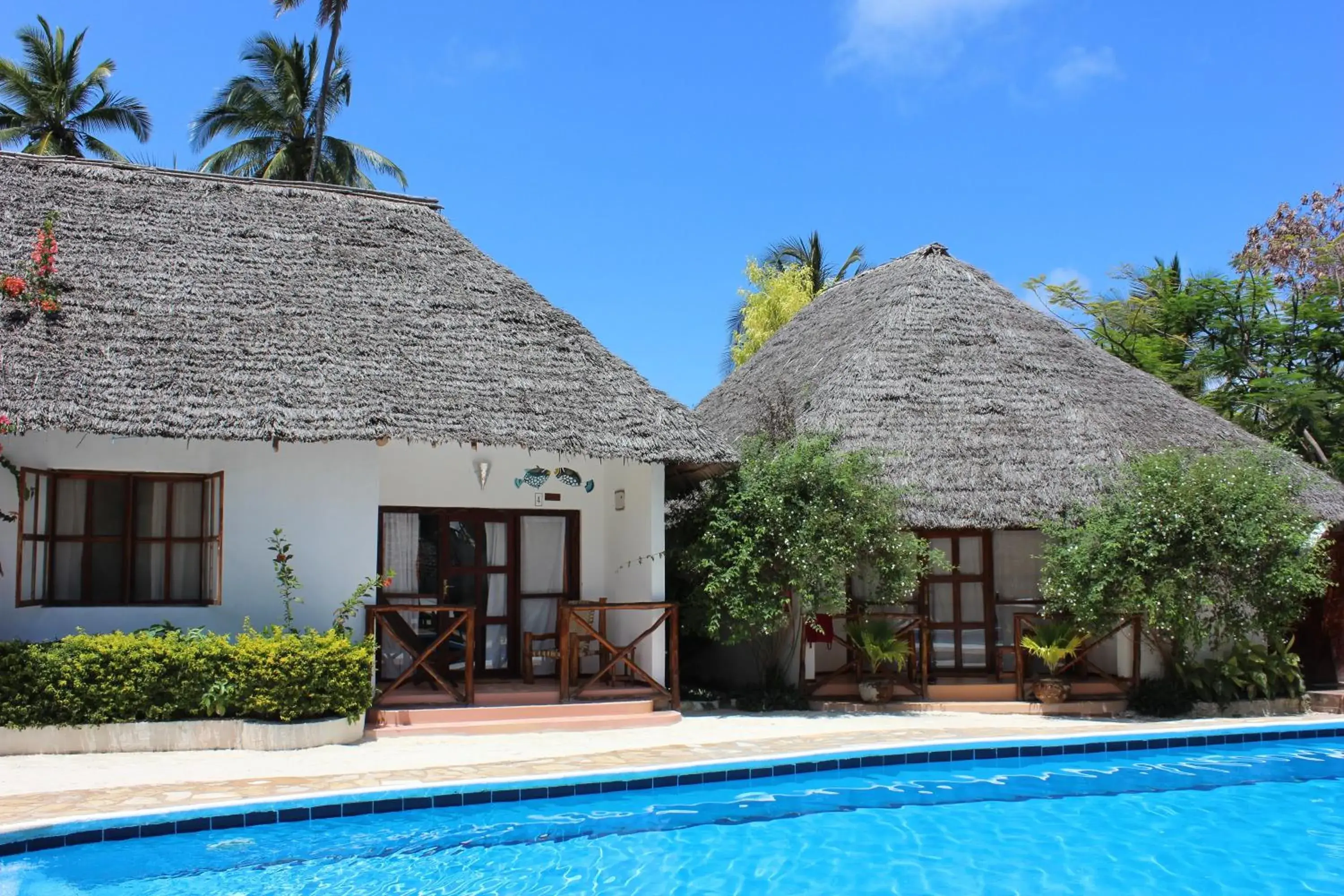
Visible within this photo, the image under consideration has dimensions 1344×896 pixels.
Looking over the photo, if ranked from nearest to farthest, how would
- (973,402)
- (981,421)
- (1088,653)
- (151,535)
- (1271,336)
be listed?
1. (151,535)
2. (1088,653)
3. (981,421)
4. (973,402)
5. (1271,336)

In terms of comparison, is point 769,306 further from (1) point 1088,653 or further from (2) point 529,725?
(2) point 529,725

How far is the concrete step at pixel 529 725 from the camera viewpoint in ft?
33.3

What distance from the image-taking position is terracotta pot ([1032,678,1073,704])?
12.2 metres

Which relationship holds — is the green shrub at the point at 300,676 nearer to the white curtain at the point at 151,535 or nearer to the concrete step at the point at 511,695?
the concrete step at the point at 511,695

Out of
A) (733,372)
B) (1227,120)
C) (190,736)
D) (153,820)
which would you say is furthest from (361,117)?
(153,820)

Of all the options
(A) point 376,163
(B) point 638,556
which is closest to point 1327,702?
(B) point 638,556

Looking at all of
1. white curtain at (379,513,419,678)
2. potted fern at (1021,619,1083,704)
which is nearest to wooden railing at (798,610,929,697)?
potted fern at (1021,619,1083,704)

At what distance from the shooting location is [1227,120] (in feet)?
52.5

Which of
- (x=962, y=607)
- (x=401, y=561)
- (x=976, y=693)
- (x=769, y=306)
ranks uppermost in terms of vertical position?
(x=769, y=306)

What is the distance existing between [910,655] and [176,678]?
7293 millimetres

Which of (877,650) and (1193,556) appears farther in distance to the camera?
(877,650)

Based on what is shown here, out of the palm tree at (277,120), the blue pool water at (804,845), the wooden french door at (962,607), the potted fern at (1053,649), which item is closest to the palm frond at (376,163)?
the palm tree at (277,120)

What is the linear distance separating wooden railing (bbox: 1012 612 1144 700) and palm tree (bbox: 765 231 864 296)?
81.5 ft

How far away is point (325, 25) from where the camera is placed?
89.5 feet
